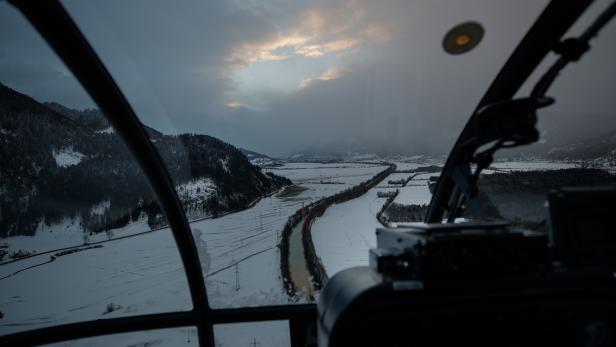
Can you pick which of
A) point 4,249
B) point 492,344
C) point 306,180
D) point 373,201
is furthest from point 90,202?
point 492,344

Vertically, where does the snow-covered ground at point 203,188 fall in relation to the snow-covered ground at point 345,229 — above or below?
above

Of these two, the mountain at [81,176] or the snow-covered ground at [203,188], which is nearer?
the snow-covered ground at [203,188]

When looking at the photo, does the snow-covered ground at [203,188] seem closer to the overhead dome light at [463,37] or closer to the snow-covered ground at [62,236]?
the snow-covered ground at [62,236]

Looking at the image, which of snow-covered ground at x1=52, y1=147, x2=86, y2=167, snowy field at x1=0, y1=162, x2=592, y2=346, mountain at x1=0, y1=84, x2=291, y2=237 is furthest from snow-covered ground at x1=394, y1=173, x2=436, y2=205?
snow-covered ground at x1=52, y1=147, x2=86, y2=167

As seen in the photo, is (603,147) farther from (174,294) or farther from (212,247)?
(212,247)

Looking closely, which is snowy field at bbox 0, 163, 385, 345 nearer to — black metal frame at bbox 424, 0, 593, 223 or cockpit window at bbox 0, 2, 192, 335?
cockpit window at bbox 0, 2, 192, 335

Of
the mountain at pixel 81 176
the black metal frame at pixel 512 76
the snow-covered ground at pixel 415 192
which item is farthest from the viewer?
the mountain at pixel 81 176

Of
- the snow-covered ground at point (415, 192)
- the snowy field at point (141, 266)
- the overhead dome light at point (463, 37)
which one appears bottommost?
the snowy field at point (141, 266)

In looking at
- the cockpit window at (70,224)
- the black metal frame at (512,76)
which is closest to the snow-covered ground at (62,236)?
the cockpit window at (70,224)
